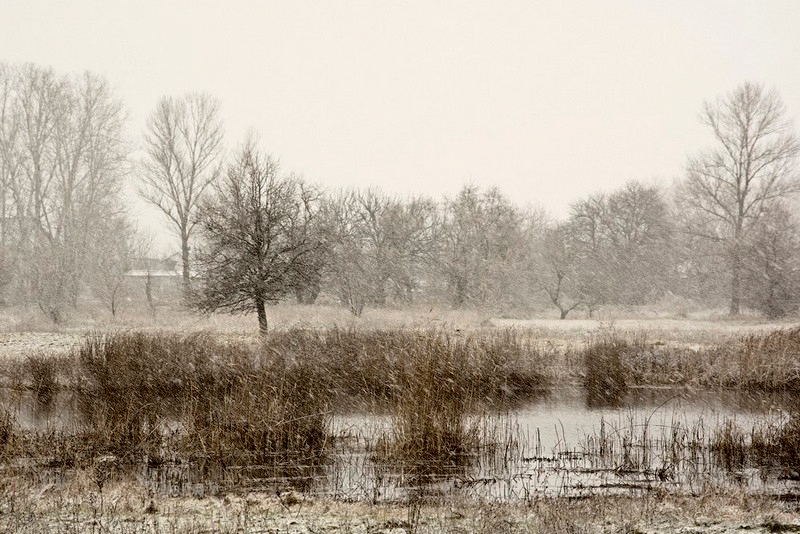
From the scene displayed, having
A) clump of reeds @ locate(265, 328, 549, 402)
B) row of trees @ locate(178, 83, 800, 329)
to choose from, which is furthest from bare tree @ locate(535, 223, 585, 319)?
clump of reeds @ locate(265, 328, 549, 402)

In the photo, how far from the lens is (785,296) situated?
29.3 m

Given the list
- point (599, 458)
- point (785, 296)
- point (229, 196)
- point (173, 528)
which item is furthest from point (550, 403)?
point (785, 296)

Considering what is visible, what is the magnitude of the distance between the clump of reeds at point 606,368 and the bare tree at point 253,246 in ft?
34.6

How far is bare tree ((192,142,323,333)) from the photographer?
2248 centimetres

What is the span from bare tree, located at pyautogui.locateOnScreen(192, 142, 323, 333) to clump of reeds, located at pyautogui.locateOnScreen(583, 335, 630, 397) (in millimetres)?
10537

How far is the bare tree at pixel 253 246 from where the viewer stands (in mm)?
22484

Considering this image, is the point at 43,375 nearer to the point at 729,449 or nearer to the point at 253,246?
the point at 253,246

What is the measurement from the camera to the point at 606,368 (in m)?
17.0

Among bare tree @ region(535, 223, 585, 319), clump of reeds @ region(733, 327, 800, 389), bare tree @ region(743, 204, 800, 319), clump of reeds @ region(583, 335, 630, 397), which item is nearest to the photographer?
clump of reeds @ region(733, 327, 800, 389)

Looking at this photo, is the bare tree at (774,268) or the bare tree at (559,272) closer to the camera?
the bare tree at (774,268)

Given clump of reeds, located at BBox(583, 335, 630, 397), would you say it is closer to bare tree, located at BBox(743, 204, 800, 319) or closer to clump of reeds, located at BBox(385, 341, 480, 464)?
clump of reeds, located at BBox(385, 341, 480, 464)

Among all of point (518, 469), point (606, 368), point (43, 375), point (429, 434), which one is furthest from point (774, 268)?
point (43, 375)

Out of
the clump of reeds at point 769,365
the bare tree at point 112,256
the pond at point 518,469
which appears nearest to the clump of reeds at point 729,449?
the pond at point 518,469

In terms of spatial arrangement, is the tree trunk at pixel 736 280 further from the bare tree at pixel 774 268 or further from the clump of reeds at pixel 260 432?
the clump of reeds at pixel 260 432
